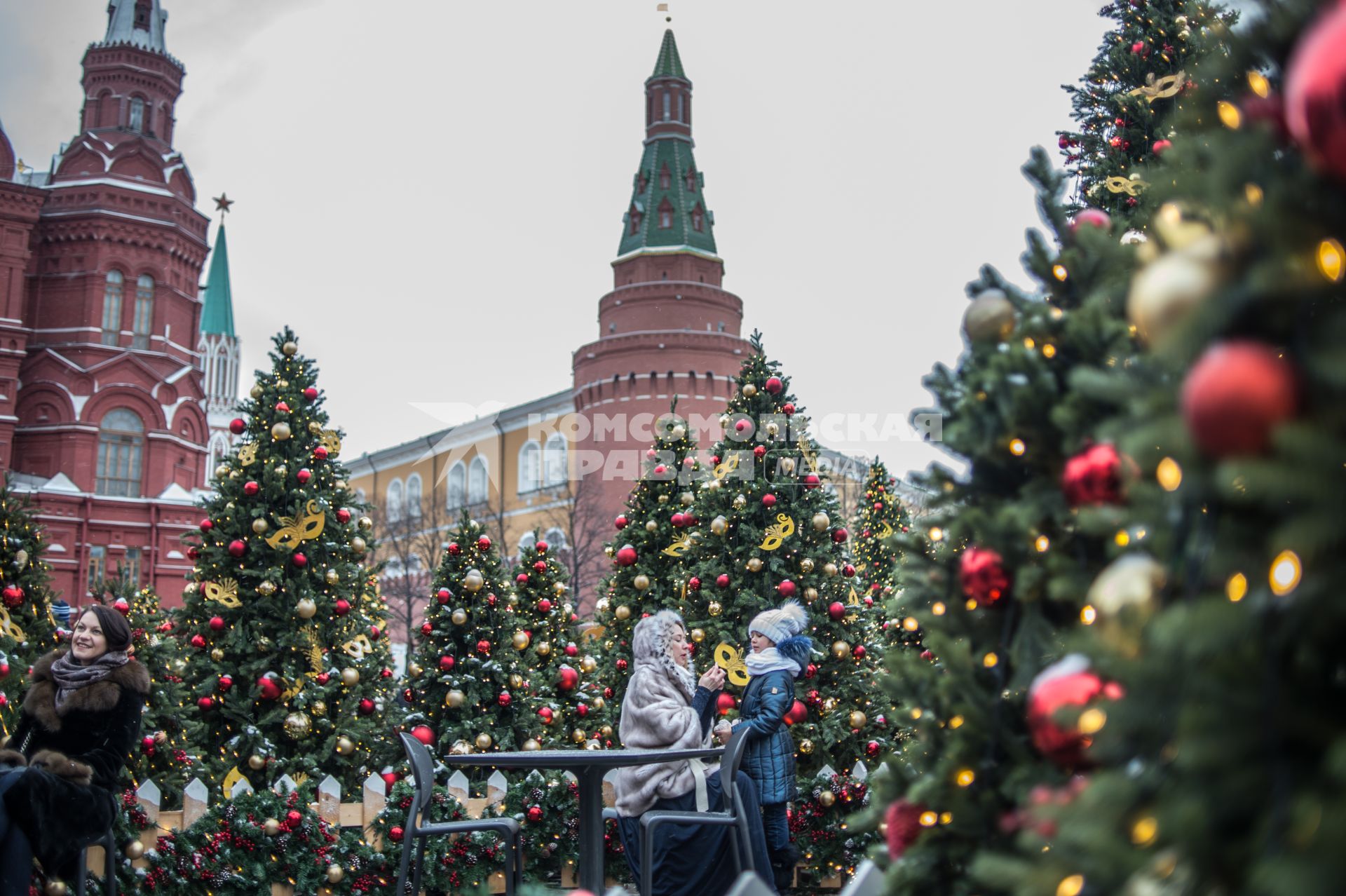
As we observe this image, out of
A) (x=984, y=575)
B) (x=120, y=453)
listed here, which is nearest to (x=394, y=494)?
(x=120, y=453)

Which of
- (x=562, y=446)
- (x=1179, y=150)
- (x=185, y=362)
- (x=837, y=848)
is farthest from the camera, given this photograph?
(x=562, y=446)

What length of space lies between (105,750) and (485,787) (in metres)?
3.63

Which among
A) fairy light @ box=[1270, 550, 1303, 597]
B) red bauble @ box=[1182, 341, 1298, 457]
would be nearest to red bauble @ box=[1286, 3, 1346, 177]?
red bauble @ box=[1182, 341, 1298, 457]

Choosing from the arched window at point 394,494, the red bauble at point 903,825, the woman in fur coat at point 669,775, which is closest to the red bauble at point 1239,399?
the red bauble at point 903,825

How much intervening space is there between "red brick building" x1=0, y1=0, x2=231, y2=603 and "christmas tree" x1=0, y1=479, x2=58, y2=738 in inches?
1158

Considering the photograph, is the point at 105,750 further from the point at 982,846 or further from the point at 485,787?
the point at 982,846

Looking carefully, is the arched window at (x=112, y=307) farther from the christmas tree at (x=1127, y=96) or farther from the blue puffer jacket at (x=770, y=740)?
the christmas tree at (x=1127, y=96)

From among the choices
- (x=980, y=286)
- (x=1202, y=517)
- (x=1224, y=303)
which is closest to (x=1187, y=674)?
(x=1202, y=517)

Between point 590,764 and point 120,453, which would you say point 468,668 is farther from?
point 120,453

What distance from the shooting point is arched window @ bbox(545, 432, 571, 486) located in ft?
163

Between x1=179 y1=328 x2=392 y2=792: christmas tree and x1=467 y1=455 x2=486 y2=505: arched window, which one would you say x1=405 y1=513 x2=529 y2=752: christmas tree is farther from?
x1=467 y1=455 x2=486 y2=505: arched window

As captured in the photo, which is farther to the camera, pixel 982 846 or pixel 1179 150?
pixel 982 846

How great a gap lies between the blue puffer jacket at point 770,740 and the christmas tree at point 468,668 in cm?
292

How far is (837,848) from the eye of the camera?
8.20 m
